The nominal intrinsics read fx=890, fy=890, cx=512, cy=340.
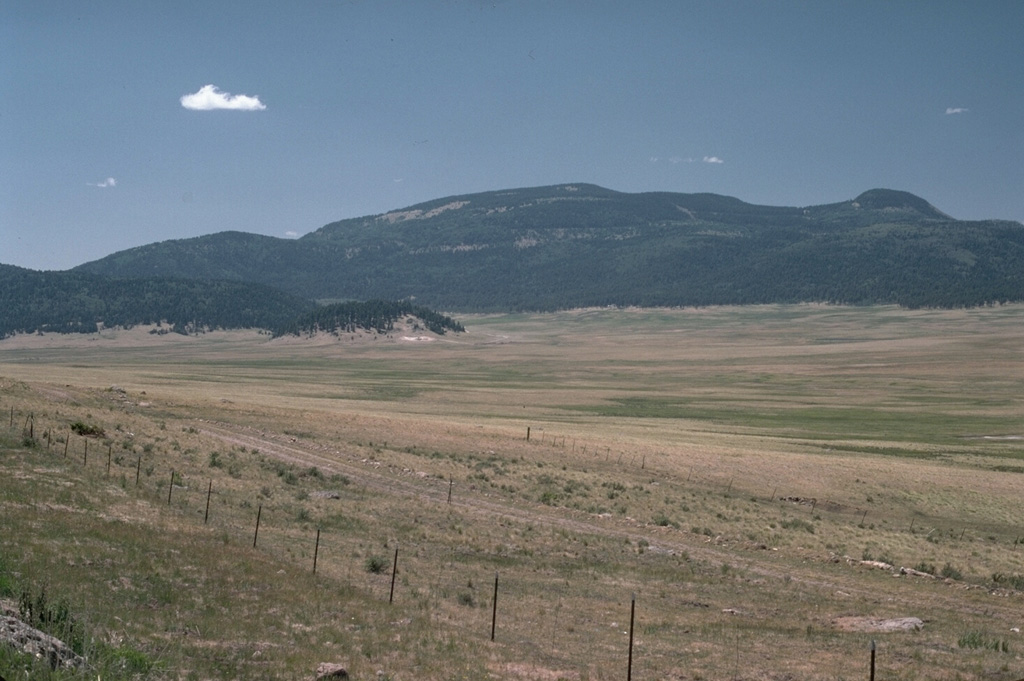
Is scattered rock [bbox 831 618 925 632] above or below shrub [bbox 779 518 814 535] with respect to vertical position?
above

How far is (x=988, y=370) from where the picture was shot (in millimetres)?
149750

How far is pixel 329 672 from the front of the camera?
12.9 m

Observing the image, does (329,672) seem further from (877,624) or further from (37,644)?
(877,624)

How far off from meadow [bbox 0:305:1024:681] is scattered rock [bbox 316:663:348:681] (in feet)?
0.80

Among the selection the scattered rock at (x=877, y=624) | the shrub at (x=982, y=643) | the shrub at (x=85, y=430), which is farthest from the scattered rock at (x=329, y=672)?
the shrub at (x=85, y=430)

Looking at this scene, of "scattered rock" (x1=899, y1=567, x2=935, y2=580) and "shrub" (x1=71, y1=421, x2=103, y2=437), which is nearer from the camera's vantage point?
"scattered rock" (x1=899, y1=567, x2=935, y2=580)

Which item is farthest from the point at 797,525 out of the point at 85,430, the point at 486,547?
the point at 85,430

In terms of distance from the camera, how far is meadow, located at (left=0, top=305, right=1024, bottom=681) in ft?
50.0

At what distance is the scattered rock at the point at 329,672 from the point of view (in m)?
12.9

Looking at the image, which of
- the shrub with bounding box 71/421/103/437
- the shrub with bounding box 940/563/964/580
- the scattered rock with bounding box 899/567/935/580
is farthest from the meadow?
the shrub with bounding box 940/563/964/580

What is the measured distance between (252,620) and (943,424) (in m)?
84.9

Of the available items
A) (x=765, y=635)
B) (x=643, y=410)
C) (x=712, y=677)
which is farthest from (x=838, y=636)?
(x=643, y=410)

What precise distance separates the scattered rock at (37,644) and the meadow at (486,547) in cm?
36

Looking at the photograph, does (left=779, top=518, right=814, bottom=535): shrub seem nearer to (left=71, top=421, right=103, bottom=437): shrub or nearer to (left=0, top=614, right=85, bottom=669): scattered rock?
(left=71, top=421, right=103, bottom=437): shrub
